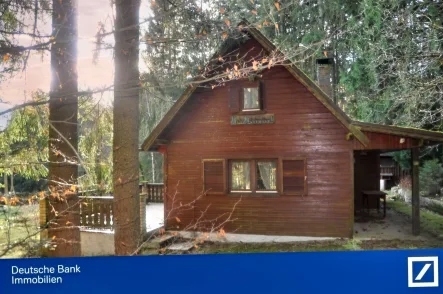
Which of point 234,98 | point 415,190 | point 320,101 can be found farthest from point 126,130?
point 415,190

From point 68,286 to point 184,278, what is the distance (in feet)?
1.98

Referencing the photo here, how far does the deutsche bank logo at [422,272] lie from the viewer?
1.55 m

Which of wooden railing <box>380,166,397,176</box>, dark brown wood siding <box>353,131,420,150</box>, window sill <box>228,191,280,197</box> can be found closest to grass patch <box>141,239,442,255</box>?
window sill <box>228,191,280,197</box>

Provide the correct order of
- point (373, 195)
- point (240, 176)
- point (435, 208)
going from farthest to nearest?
point (373, 195) < point (240, 176) < point (435, 208)

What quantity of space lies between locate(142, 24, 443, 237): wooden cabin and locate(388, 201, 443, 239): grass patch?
4 centimetres

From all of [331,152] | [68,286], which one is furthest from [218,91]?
[68,286]

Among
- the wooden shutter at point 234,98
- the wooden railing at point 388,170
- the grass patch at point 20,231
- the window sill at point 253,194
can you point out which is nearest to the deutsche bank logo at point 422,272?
the wooden railing at point 388,170

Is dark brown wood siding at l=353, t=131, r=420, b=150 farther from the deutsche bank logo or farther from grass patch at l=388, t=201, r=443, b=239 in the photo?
the deutsche bank logo

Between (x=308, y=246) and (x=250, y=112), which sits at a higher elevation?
(x=250, y=112)

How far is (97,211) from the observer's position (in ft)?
5.18

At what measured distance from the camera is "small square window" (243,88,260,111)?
1.68 meters

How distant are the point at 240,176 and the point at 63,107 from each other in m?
1.01

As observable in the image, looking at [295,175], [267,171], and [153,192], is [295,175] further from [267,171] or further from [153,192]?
[153,192]

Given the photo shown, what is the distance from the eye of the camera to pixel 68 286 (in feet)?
5.01
